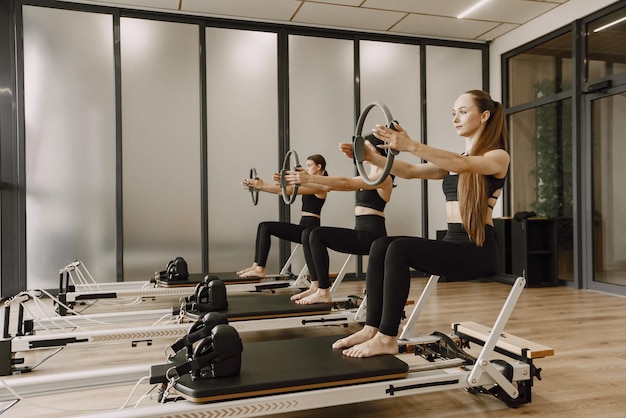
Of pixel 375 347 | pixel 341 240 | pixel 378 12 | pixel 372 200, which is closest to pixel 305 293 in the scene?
pixel 341 240

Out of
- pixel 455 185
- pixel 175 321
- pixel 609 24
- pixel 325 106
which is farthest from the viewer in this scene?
pixel 325 106

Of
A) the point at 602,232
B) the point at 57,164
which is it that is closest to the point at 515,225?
the point at 602,232

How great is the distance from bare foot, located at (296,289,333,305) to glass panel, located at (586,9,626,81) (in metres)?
3.69

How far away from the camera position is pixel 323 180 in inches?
120

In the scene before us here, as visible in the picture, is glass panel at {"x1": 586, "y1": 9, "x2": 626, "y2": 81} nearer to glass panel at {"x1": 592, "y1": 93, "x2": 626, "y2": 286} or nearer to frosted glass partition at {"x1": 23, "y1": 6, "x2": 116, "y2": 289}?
glass panel at {"x1": 592, "y1": 93, "x2": 626, "y2": 286}

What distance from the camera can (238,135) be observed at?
5762 mm

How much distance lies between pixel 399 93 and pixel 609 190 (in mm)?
2555

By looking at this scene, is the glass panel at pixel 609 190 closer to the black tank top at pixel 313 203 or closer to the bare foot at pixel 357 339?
the black tank top at pixel 313 203

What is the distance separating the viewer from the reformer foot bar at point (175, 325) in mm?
2561

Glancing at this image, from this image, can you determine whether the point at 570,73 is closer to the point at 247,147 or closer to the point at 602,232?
Result: the point at 602,232

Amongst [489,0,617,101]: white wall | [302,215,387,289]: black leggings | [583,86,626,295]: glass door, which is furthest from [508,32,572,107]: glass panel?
[302,215,387,289]: black leggings

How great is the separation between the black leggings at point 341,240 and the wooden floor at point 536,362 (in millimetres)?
466

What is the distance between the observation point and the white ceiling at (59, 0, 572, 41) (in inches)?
208

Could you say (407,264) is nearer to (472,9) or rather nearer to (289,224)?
(289,224)
